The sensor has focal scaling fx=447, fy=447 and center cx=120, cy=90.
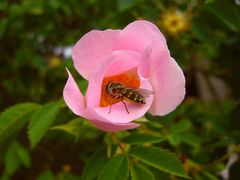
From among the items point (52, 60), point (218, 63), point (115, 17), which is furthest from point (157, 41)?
point (52, 60)

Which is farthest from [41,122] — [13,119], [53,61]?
[53,61]

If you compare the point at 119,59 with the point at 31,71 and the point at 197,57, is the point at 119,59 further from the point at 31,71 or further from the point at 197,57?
the point at 197,57

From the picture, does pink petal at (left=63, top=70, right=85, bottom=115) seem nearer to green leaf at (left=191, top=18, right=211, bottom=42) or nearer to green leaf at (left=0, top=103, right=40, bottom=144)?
green leaf at (left=0, top=103, right=40, bottom=144)

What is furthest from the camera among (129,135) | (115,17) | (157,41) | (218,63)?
(218,63)

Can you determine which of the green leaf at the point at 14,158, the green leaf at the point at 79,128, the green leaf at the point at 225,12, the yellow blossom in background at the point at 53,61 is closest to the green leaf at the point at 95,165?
the green leaf at the point at 79,128

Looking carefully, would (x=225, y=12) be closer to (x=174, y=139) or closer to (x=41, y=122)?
(x=174, y=139)

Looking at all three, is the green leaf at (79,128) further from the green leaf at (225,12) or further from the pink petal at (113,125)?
the green leaf at (225,12)
